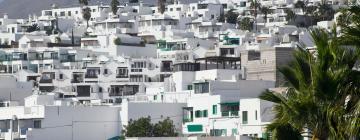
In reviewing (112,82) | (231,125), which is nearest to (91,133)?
(231,125)

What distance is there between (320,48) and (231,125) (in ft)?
133

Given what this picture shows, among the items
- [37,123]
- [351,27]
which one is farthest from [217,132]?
[351,27]

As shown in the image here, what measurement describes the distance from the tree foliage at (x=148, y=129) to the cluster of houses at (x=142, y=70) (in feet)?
6.32

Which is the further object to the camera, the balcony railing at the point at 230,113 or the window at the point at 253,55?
the window at the point at 253,55

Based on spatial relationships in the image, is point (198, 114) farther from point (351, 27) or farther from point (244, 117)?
point (351, 27)

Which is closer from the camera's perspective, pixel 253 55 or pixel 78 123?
pixel 78 123

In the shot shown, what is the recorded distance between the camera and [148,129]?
61625mm

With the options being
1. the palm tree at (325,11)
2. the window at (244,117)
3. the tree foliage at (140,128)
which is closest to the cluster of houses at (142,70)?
the window at (244,117)

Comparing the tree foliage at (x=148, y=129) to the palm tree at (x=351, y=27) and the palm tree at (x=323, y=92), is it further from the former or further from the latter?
the palm tree at (x=351, y=27)

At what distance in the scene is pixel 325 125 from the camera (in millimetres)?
19438

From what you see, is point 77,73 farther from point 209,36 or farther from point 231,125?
point 231,125

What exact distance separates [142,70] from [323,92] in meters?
88.5

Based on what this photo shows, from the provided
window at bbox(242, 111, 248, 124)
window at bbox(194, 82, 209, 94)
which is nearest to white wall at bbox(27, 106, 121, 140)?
window at bbox(194, 82, 209, 94)

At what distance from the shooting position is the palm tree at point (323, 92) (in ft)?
62.2
